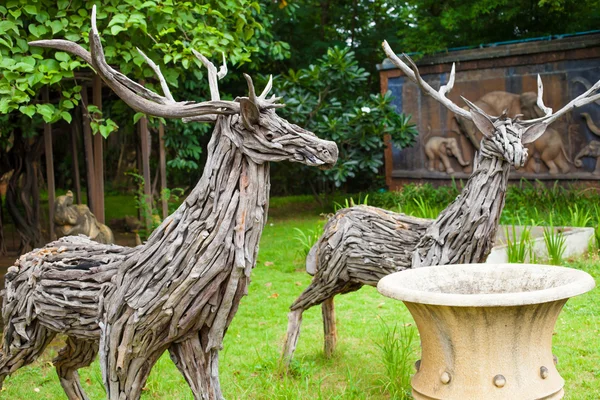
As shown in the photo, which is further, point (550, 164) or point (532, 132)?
point (550, 164)

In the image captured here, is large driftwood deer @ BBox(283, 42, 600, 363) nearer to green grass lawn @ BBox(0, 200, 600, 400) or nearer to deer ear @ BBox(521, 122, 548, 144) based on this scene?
deer ear @ BBox(521, 122, 548, 144)

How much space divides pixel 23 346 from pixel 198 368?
1.13 m

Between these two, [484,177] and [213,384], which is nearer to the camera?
[213,384]

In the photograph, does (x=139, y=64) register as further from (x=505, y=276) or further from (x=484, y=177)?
(x=505, y=276)

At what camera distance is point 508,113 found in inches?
443

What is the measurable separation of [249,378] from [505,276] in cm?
225

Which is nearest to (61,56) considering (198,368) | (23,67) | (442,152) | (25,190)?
(23,67)

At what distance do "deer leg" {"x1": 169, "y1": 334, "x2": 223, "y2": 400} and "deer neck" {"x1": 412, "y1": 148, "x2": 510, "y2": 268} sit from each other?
5.46ft

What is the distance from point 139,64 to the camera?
19.6ft

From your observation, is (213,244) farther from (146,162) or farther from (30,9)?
(146,162)

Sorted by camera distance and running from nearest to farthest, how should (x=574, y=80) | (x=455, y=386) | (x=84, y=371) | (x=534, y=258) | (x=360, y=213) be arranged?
(x=455, y=386) < (x=360, y=213) < (x=84, y=371) < (x=534, y=258) < (x=574, y=80)

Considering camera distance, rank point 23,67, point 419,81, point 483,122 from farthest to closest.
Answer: point 23,67, point 419,81, point 483,122

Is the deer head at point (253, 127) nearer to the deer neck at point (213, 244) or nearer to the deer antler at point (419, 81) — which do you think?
the deer neck at point (213, 244)

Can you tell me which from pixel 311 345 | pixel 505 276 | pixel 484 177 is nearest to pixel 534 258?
pixel 311 345
